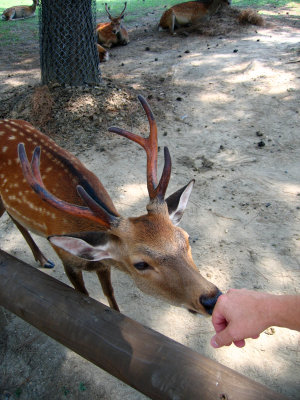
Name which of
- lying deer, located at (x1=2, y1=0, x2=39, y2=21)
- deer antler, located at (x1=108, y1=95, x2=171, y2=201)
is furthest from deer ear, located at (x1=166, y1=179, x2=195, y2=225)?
lying deer, located at (x1=2, y1=0, x2=39, y2=21)

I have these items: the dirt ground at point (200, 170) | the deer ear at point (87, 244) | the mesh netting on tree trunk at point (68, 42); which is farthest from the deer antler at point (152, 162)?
the mesh netting on tree trunk at point (68, 42)

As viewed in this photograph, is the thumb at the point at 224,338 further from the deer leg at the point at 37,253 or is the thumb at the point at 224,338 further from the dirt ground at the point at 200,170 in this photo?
the deer leg at the point at 37,253

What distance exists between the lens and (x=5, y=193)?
2.93 meters

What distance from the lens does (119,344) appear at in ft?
5.35

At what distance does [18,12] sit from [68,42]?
11.5m

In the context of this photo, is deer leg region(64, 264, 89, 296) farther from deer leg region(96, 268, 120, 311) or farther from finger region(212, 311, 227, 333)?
finger region(212, 311, 227, 333)

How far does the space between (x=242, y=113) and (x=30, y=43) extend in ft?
25.7

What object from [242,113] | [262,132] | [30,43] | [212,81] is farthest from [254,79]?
[30,43]

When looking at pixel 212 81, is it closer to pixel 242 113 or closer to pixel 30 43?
pixel 242 113

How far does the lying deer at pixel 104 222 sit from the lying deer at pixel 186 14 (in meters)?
8.83

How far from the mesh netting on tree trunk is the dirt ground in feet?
0.98

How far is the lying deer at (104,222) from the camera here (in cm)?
192

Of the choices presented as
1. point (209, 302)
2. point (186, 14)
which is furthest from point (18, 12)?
point (209, 302)

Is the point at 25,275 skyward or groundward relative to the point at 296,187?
skyward
